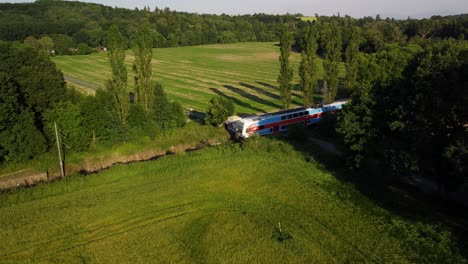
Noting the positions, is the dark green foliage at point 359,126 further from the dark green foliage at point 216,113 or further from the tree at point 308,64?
the tree at point 308,64

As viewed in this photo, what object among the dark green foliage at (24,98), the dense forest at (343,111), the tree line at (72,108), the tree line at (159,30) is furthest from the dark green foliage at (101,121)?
the tree line at (159,30)

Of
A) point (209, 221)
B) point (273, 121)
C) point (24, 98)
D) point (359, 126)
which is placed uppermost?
point (24, 98)

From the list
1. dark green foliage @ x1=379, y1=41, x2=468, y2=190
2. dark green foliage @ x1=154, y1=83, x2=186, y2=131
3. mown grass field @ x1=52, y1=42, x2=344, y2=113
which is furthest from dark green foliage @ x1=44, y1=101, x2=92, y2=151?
dark green foliage @ x1=379, y1=41, x2=468, y2=190

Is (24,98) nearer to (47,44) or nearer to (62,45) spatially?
(47,44)

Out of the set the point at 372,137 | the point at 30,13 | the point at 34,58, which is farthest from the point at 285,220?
the point at 30,13

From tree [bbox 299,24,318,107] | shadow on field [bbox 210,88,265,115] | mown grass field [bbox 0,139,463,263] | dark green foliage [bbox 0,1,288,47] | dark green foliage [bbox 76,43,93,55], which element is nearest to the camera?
mown grass field [bbox 0,139,463,263]

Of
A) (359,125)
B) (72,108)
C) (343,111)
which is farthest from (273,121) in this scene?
(72,108)

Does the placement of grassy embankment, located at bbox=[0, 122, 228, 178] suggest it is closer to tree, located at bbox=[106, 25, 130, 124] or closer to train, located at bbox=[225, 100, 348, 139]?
train, located at bbox=[225, 100, 348, 139]
